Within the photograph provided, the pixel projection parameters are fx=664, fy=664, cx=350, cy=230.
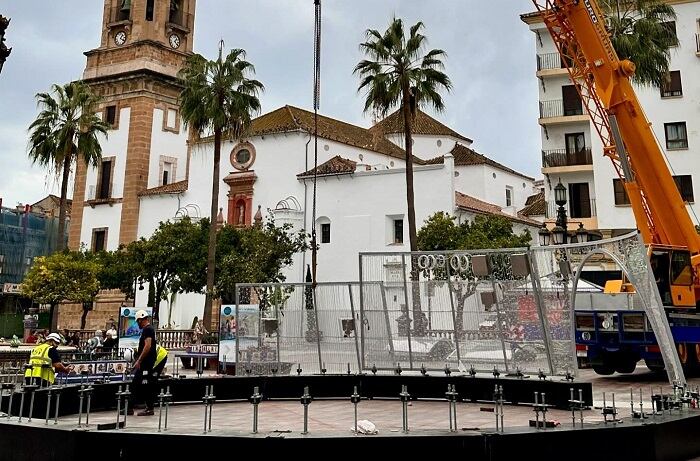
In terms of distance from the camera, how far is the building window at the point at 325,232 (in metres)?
45.6

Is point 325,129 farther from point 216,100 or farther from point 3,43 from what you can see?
point 3,43

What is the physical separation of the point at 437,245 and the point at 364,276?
22972 millimetres

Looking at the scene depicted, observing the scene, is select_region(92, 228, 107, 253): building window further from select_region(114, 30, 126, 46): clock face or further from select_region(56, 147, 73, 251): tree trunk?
select_region(56, 147, 73, 251): tree trunk

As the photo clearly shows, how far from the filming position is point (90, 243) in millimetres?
55688

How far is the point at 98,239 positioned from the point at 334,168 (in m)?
22.9

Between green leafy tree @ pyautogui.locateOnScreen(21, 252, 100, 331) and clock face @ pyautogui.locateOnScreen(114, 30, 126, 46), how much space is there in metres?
22.8

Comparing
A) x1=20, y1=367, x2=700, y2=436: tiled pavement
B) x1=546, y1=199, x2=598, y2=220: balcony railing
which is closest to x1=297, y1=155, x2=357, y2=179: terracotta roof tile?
x1=546, y1=199, x2=598, y2=220: balcony railing

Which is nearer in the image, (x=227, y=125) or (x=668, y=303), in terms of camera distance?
(x=668, y=303)

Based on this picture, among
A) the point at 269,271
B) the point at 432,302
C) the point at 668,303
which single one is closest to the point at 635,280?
the point at 432,302

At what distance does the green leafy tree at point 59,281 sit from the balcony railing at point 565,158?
28.7 meters

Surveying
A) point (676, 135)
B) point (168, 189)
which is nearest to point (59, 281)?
point (168, 189)

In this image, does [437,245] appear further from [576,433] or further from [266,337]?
[576,433]

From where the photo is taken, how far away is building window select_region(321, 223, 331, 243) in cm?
4559

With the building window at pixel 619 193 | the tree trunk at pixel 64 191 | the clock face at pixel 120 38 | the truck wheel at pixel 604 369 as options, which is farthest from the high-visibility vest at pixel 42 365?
the clock face at pixel 120 38
